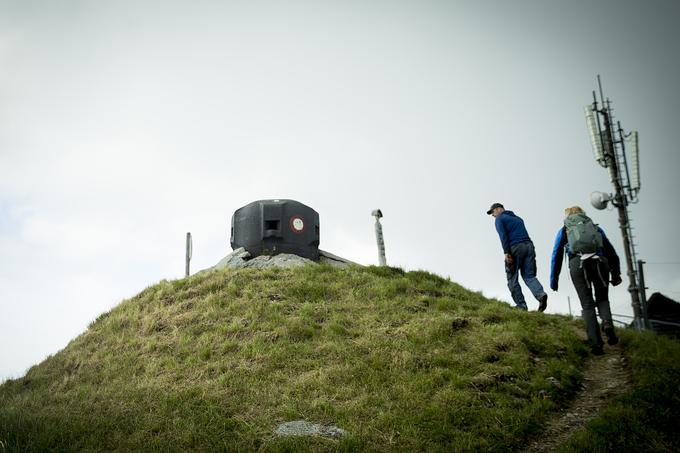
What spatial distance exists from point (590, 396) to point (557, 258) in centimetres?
273

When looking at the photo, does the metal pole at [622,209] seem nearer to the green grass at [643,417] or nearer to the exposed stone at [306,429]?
the green grass at [643,417]

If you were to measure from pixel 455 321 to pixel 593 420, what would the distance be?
508 centimetres

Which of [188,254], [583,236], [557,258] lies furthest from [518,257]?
[188,254]

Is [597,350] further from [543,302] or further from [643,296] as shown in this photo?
[643,296]

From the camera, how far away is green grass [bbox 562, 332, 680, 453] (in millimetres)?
6852

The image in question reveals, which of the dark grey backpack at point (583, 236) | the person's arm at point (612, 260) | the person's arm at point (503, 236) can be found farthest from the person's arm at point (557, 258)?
the person's arm at point (503, 236)

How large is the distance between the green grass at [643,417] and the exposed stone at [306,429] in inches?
120

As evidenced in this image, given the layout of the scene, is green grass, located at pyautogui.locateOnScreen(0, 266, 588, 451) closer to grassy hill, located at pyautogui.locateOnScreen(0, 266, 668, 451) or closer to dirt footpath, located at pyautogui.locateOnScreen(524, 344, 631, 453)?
grassy hill, located at pyautogui.locateOnScreen(0, 266, 668, 451)

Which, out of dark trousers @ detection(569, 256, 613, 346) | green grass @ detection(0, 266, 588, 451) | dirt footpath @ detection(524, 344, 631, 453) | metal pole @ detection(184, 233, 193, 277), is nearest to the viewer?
dirt footpath @ detection(524, 344, 631, 453)

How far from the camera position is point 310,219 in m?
21.4

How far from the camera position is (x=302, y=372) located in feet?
35.0

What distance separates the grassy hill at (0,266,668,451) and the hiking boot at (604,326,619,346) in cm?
55

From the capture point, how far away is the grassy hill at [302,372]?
8.23m

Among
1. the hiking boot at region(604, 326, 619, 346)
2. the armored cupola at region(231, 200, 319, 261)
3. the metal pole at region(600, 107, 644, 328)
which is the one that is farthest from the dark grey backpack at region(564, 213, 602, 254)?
the armored cupola at region(231, 200, 319, 261)
